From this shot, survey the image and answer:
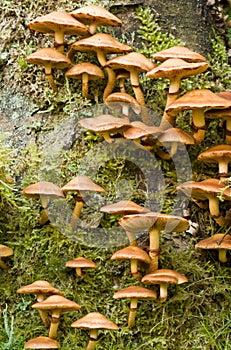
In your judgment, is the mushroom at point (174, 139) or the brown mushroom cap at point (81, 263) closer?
the brown mushroom cap at point (81, 263)

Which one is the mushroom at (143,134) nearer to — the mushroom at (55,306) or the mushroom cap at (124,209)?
the mushroom cap at (124,209)

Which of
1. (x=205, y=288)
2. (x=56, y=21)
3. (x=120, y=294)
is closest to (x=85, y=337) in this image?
(x=120, y=294)

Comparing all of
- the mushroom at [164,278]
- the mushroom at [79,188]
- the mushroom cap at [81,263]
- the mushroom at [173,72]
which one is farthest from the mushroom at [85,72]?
the mushroom at [164,278]

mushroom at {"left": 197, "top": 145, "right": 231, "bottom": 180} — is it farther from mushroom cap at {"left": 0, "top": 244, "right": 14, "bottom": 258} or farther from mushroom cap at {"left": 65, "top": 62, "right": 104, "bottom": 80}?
mushroom cap at {"left": 0, "top": 244, "right": 14, "bottom": 258}

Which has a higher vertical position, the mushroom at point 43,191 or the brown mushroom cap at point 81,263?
the mushroom at point 43,191

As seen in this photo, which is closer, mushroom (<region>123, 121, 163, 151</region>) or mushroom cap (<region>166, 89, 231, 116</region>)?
mushroom cap (<region>166, 89, 231, 116</region>)

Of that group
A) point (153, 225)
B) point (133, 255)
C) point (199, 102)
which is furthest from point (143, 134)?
point (133, 255)

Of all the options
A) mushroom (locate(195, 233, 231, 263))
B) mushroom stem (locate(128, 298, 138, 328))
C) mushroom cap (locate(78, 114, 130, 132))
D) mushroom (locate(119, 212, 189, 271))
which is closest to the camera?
mushroom (locate(119, 212, 189, 271))

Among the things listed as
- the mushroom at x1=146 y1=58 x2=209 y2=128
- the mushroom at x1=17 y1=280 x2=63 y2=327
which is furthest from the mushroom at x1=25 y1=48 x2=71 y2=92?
the mushroom at x1=17 y1=280 x2=63 y2=327
